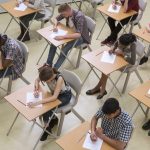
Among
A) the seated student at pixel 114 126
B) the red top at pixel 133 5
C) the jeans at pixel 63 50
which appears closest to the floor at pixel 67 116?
the jeans at pixel 63 50

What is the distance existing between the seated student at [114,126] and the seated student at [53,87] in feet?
2.18

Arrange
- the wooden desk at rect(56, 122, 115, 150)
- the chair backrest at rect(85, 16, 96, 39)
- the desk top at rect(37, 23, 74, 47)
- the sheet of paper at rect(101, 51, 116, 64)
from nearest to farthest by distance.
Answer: the wooden desk at rect(56, 122, 115, 150)
the sheet of paper at rect(101, 51, 116, 64)
the desk top at rect(37, 23, 74, 47)
the chair backrest at rect(85, 16, 96, 39)

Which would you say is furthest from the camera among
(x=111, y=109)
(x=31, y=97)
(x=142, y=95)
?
(x=142, y=95)

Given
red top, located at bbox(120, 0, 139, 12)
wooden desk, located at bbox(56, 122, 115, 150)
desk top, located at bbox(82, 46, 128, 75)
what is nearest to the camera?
wooden desk, located at bbox(56, 122, 115, 150)

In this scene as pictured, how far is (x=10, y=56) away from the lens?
4.76m

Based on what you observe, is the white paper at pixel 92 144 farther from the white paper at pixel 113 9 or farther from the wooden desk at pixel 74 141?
the white paper at pixel 113 9

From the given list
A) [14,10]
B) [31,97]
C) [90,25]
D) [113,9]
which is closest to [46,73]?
[31,97]

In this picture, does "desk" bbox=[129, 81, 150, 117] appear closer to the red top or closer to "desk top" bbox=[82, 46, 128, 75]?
"desk top" bbox=[82, 46, 128, 75]

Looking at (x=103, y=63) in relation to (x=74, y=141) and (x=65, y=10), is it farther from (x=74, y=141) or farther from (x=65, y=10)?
(x=74, y=141)

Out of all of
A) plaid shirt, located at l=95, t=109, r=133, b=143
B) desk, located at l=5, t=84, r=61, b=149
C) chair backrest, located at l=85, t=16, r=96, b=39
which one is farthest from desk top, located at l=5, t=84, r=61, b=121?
chair backrest, located at l=85, t=16, r=96, b=39

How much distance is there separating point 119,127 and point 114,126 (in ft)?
0.25

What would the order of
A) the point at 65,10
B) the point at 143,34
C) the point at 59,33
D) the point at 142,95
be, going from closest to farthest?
the point at 142,95 → the point at 65,10 → the point at 59,33 → the point at 143,34

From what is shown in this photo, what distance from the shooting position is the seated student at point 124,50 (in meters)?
4.74

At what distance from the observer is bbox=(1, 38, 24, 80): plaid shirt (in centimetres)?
476
